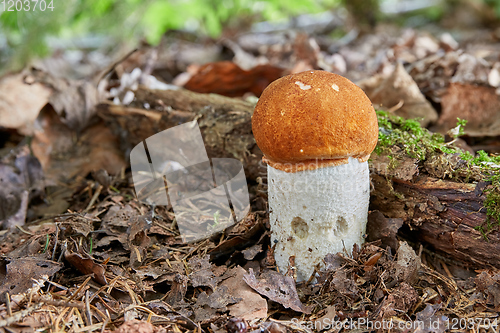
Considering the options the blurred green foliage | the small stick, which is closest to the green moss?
the small stick

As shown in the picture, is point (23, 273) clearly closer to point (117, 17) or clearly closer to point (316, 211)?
point (316, 211)

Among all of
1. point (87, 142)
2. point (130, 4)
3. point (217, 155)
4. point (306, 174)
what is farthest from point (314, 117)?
point (130, 4)

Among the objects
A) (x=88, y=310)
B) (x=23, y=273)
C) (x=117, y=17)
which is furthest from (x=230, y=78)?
(x=88, y=310)

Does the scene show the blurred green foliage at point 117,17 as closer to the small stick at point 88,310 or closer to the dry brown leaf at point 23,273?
the dry brown leaf at point 23,273

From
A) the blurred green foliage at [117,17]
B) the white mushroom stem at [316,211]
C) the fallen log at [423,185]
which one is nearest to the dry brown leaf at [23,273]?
the white mushroom stem at [316,211]

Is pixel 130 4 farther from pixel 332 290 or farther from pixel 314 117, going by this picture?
pixel 332 290

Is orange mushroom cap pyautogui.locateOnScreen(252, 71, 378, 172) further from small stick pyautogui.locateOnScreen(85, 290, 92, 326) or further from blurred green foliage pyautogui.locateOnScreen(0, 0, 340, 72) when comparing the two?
blurred green foliage pyautogui.locateOnScreen(0, 0, 340, 72)
